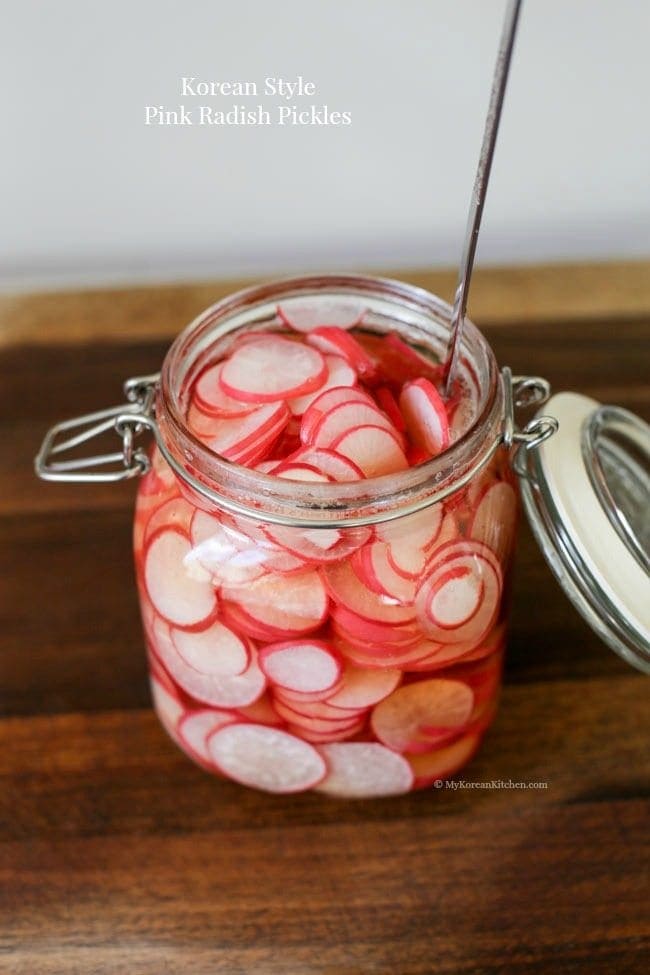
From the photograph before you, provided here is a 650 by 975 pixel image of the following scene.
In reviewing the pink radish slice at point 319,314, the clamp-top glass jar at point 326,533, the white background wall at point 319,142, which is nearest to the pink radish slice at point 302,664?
the clamp-top glass jar at point 326,533

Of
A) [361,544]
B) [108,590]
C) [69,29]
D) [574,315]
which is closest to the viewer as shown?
[361,544]

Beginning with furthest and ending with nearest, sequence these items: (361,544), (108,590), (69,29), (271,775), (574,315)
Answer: (574,315), (69,29), (108,590), (271,775), (361,544)

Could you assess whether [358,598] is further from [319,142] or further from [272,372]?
[319,142]

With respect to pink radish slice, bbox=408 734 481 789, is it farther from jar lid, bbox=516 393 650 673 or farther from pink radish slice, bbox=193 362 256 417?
pink radish slice, bbox=193 362 256 417

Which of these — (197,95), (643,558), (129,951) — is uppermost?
(197,95)

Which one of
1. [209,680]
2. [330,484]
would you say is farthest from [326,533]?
[209,680]

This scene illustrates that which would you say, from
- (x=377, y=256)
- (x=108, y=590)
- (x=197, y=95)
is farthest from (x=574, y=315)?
(x=108, y=590)

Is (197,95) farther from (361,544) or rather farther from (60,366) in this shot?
(361,544)
